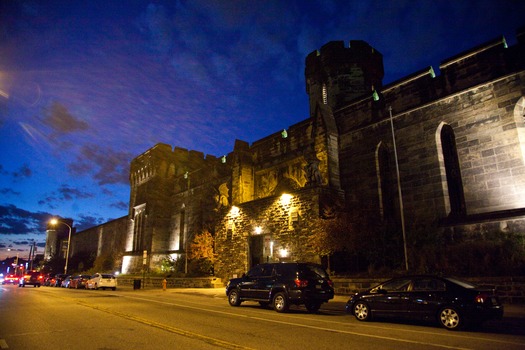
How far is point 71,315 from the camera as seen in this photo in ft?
34.0

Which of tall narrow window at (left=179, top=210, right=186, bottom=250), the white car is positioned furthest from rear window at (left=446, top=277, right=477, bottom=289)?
tall narrow window at (left=179, top=210, right=186, bottom=250)

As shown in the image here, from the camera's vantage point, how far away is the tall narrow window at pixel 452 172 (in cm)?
1736

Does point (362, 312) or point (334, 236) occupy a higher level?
point (334, 236)

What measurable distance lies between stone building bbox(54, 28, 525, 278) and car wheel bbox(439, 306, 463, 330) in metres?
8.22

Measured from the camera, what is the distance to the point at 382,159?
2114 cm

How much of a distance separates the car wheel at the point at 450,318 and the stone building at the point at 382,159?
→ 8.22 m

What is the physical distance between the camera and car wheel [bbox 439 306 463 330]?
26.9 feet

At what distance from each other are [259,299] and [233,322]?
12.7 ft

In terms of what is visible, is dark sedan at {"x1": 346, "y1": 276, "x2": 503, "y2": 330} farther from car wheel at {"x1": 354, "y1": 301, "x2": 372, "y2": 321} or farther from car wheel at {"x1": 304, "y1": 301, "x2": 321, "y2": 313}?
car wheel at {"x1": 304, "y1": 301, "x2": 321, "y2": 313}

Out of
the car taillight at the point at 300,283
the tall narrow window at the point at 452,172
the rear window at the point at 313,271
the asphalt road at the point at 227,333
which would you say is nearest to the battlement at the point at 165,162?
the tall narrow window at the point at 452,172

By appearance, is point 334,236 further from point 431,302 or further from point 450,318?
point 450,318

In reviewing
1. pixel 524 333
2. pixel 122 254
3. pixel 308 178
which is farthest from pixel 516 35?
pixel 122 254

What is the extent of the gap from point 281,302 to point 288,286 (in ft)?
2.08

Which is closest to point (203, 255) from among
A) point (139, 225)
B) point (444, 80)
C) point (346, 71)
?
point (139, 225)
